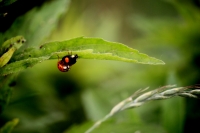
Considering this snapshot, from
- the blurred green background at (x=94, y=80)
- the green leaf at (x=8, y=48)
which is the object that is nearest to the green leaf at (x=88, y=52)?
the green leaf at (x=8, y=48)

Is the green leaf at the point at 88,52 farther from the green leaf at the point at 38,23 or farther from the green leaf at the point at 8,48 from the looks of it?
the green leaf at the point at 38,23

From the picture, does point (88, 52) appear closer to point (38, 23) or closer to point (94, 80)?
point (38, 23)

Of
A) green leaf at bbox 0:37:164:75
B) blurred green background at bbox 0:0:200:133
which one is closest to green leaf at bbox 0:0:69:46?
blurred green background at bbox 0:0:200:133

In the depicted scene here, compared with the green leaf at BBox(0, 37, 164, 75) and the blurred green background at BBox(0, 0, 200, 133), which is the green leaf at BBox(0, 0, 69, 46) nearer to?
the blurred green background at BBox(0, 0, 200, 133)

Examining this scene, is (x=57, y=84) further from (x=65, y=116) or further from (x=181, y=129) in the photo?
Result: (x=181, y=129)

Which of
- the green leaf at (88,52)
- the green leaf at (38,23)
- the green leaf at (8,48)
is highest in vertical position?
the green leaf at (38,23)

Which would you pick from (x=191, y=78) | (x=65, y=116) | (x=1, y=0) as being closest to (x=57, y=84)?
(x=65, y=116)
